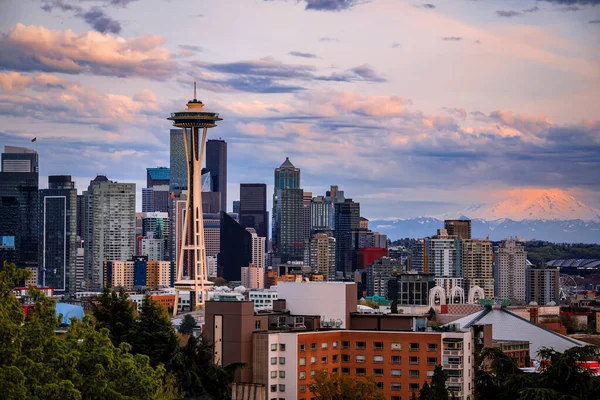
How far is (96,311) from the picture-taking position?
5422 centimetres

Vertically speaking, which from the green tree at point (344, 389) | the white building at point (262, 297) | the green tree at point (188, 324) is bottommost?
the green tree at point (188, 324)

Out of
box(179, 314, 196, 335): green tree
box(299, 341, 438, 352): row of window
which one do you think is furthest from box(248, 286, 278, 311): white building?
box(299, 341, 438, 352): row of window

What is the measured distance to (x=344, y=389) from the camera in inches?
2071

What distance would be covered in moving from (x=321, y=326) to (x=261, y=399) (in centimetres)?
2113

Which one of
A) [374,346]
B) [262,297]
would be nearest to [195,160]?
[262,297]

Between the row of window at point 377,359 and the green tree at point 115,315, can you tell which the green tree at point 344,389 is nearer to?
the row of window at point 377,359

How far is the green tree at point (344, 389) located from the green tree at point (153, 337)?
241 inches

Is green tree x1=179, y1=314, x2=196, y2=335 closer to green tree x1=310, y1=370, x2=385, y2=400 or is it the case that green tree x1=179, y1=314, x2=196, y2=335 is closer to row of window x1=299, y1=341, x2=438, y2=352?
row of window x1=299, y1=341, x2=438, y2=352

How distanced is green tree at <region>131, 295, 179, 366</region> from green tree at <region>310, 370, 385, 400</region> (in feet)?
20.1

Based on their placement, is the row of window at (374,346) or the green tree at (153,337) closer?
the green tree at (153,337)

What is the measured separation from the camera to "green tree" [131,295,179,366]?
5112cm

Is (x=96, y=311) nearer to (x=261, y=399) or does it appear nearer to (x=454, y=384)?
(x=261, y=399)

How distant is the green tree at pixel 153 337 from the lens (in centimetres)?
5112

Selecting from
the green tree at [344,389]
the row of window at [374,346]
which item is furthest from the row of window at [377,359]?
the green tree at [344,389]
